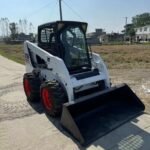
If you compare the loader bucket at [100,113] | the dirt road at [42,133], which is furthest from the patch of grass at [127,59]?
the loader bucket at [100,113]

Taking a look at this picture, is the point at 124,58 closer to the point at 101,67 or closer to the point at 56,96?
the point at 101,67

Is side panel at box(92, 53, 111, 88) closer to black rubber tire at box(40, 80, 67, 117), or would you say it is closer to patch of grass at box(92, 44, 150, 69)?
black rubber tire at box(40, 80, 67, 117)

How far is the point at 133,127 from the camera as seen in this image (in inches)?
209

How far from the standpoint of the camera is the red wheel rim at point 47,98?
5.80m

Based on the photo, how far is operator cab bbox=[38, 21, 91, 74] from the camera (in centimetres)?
621

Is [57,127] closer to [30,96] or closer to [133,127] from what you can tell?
[133,127]

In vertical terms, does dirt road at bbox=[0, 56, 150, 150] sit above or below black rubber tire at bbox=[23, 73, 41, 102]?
below

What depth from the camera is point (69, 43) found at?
20.9ft

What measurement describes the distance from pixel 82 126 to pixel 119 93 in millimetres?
1461

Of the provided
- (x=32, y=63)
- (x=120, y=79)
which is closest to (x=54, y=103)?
(x=32, y=63)

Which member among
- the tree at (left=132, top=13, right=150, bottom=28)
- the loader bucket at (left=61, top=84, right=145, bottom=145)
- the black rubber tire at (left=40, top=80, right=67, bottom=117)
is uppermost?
the tree at (left=132, top=13, right=150, bottom=28)

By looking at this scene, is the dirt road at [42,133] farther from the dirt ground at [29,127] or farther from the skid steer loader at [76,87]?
the skid steer loader at [76,87]

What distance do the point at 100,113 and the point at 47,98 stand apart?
125 centimetres

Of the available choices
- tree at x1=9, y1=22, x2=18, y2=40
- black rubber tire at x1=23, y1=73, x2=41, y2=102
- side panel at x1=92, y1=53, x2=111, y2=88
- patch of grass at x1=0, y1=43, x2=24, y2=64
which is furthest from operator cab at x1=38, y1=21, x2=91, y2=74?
tree at x1=9, y1=22, x2=18, y2=40
